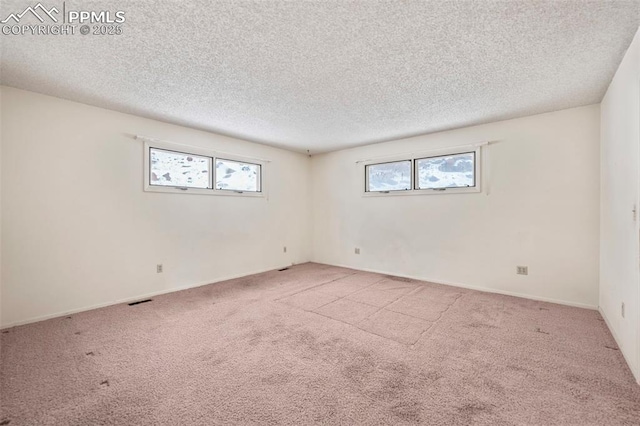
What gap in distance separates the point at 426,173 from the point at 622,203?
2.41m

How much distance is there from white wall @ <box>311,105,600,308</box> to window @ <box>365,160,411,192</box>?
214mm

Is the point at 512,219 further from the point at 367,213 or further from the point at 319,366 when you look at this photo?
the point at 319,366

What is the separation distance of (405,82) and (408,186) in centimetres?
231

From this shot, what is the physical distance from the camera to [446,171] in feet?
14.0

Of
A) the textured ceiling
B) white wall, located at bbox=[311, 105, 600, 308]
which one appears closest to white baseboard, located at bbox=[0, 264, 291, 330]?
the textured ceiling

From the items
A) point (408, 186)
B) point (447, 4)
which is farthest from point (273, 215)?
point (447, 4)

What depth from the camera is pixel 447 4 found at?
5.25 feet

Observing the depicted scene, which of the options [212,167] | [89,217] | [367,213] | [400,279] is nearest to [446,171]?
[367,213]

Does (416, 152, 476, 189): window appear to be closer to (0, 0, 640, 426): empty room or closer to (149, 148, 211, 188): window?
(0, 0, 640, 426): empty room

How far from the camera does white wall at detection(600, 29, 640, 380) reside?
1.89m

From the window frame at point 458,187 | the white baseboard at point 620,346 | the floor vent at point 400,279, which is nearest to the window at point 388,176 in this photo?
the window frame at point 458,187

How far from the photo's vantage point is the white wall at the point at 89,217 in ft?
8.94

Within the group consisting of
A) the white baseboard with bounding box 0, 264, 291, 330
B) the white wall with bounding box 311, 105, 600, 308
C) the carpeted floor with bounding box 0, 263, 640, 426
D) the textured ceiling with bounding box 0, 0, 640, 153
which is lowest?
the carpeted floor with bounding box 0, 263, 640, 426

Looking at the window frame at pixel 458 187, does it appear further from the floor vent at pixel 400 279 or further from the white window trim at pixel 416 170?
the floor vent at pixel 400 279
